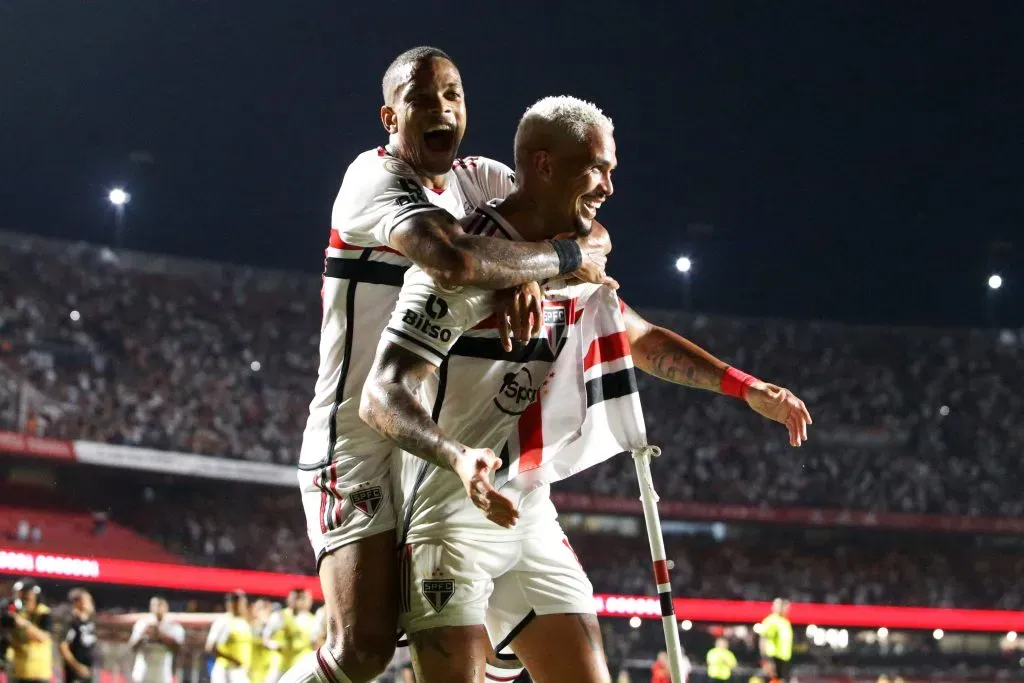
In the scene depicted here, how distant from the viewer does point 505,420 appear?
3676 mm

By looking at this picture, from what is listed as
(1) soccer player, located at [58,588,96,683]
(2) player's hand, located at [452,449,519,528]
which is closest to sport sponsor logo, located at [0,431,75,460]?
(1) soccer player, located at [58,588,96,683]

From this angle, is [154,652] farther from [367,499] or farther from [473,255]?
[473,255]

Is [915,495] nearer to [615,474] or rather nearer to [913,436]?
[913,436]

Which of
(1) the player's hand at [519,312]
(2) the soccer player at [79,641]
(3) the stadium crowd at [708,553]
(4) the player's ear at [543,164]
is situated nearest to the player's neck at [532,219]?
(4) the player's ear at [543,164]

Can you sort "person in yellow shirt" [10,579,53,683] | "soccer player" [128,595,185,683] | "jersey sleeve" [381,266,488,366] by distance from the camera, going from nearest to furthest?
"jersey sleeve" [381,266,488,366] → "person in yellow shirt" [10,579,53,683] → "soccer player" [128,595,185,683]

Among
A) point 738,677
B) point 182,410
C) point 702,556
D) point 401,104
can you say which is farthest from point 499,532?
point 702,556

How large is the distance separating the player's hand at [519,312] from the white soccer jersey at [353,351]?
1.46 feet

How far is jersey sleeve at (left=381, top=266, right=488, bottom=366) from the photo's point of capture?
130 inches

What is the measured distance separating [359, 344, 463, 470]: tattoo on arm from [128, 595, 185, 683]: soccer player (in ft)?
34.8

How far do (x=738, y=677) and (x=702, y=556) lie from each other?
1577cm

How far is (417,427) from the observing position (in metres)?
3.09

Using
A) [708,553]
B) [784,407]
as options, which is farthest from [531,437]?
[708,553]

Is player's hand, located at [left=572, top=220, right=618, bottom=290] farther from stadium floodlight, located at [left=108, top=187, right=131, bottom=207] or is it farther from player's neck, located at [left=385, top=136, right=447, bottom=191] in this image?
stadium floodlight, located at [left=108, top=187, right=131, bottom=207]

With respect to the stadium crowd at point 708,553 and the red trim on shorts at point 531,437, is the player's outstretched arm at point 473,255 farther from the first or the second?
the stadium crowd at point 708,553
